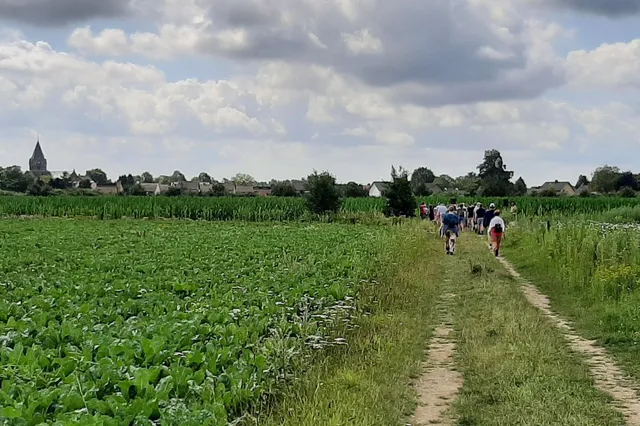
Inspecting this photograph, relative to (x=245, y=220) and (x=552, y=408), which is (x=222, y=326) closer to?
(x=552, y=408)

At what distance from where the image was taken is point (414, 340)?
11.5 m

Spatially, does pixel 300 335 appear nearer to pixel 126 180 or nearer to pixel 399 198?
pixel 399 198

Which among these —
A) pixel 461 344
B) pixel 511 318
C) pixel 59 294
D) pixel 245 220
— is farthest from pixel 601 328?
pixel 245 220

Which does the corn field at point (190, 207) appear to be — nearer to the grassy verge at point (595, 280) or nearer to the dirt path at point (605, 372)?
the grassy verge at point (595, 280)

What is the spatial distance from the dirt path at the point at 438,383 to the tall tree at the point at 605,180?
336ft

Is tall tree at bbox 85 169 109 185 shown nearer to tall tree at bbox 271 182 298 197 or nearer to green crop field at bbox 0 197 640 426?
tall tree at bbox 271 182 298 197

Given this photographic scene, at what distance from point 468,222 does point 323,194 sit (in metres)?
12.5

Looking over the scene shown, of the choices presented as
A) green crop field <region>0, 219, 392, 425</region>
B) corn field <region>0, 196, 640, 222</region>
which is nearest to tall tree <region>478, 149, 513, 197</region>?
corn field <region>0, 196, 640, 222</region>

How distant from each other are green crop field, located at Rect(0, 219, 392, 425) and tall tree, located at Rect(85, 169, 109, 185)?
145 metres

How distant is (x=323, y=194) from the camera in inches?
1992

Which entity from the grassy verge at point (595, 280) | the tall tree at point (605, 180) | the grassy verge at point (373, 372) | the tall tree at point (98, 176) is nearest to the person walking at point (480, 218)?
the grassy verge at point (595, 280)

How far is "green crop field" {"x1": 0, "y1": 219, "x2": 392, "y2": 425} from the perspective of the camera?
17.6 ft

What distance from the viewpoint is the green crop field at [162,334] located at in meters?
5.38

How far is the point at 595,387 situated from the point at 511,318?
373 cm
